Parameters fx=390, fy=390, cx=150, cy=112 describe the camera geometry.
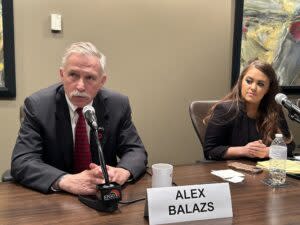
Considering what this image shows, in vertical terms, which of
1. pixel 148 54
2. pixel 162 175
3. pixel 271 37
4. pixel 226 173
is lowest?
pixel 226 173

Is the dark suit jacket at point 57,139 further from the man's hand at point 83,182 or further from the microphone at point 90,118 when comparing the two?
the microphone at point 90,118

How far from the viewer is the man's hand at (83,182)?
141 cm

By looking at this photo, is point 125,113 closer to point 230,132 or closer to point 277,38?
point 230,132

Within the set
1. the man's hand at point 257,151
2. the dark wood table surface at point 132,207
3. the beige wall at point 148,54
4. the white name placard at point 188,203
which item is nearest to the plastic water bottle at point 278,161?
the dark wood table surface at point 132,207

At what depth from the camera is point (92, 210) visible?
130 cm

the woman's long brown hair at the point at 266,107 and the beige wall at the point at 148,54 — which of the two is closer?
the woman's long brown hair at the point at 266,107

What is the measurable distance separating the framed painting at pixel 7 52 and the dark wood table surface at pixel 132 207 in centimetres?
145

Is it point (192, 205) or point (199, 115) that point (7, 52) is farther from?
point (192, 205)

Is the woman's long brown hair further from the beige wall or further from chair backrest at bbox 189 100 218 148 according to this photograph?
the beige wall

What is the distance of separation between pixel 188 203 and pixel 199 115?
1.36 meters

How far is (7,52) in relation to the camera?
283cm

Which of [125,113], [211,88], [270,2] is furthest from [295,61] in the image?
[125,113]

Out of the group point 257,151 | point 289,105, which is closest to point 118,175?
point 289,105

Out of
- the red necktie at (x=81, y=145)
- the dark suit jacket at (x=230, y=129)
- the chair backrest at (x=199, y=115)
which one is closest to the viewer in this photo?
the red necktie at (x=81, y=145)
